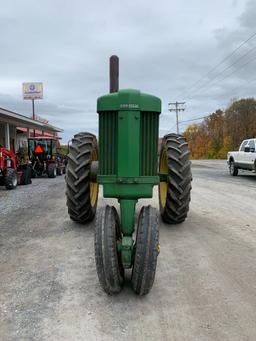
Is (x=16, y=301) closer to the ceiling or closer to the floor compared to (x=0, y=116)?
closer to the floor

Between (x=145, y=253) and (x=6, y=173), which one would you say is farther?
(x=6, y=173)

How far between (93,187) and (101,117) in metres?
3.36

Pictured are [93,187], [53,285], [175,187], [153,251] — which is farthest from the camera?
[93,187]

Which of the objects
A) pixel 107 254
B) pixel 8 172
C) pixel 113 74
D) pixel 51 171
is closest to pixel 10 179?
pixel 8 172

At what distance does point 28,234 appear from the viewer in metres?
6.37


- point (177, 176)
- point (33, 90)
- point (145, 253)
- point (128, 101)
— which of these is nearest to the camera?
point (145, 253)

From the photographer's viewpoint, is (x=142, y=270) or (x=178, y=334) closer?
(x=178, y=334)

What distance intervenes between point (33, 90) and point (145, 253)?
5535 cm

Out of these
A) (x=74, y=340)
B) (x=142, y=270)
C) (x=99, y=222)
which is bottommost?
(x=74, y=340)

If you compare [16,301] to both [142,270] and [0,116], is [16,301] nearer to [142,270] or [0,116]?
[142,270]

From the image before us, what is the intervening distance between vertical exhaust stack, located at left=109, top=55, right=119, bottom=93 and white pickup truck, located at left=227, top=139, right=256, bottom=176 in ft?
43.4

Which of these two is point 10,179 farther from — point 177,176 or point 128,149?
point 128,149

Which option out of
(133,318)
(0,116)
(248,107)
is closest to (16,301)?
(133,318)

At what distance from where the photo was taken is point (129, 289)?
3.97 m
